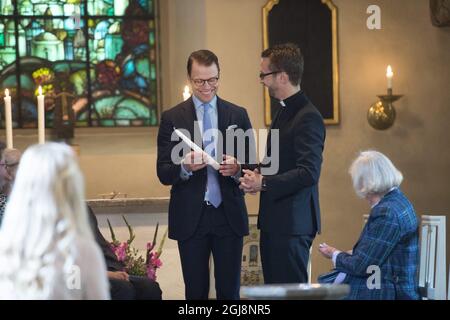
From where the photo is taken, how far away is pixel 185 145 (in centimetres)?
466

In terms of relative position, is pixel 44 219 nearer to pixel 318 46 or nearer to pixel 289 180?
pixel 289 180

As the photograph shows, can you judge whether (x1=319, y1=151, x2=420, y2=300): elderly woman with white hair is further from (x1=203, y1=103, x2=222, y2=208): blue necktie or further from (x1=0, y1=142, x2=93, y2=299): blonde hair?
(x1=0, y1=142, x2=93, y2=299): blonde hair

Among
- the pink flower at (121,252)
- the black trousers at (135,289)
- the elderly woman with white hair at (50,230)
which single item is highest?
the elderly woman with white hair at (50,230)

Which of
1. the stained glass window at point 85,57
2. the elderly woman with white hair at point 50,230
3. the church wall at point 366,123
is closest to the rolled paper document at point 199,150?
the elderly woman with white hair at point 50,230

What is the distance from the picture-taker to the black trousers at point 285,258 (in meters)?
4.49

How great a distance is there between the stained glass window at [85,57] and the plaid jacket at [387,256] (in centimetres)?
485

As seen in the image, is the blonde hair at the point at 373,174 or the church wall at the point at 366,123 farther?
the church wall at the point at 366,123

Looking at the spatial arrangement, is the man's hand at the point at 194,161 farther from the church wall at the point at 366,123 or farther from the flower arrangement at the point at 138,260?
the church wall at the point at 366,123

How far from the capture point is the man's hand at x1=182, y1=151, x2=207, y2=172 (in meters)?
4.47

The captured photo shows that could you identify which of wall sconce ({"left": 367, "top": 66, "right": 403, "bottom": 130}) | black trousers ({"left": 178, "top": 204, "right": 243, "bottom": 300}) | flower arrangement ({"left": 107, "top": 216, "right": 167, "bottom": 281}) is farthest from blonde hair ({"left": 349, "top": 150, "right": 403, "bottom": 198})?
wall sconce ({"left": 367, "top": 66, "right": 403, "bottom": 130})

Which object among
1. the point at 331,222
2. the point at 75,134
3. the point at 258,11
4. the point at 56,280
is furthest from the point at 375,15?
the point at 56,280

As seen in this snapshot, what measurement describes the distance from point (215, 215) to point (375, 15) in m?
4.40

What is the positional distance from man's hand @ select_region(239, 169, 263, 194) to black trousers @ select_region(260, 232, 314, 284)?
23cm

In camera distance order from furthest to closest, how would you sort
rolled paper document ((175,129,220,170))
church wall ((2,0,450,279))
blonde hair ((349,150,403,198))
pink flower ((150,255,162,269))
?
church wall ((2,0,450,279)) < pink flower ((150,255,162,269)) < rolled paper document ((175,129,220,170)) < blonde hair ((349,150,403,198))
